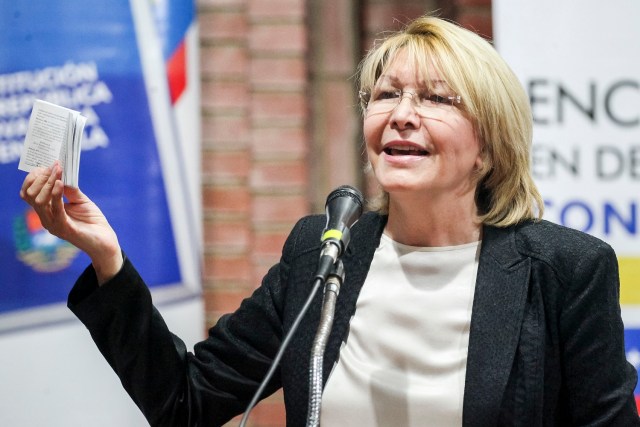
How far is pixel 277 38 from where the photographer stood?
2.60 metres

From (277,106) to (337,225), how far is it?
1.34m

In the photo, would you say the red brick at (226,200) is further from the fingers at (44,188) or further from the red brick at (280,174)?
the fingers at (44,188)

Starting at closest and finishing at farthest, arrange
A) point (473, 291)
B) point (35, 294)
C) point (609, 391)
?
point (609, 391), point (473, 291), point (35, 294)

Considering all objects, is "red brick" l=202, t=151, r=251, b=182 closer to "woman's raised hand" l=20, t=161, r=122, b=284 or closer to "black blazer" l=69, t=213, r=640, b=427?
"black blazer" l=69, t=213, r=640, b=427

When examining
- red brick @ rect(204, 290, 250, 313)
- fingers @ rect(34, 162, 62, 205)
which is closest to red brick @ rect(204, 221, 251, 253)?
red brick @ rect(204, 290, 250, 313)

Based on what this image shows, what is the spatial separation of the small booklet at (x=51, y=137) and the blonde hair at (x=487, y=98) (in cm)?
56

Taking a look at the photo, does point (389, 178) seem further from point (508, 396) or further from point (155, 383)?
point (155, 383)

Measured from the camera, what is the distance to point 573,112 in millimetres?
2184

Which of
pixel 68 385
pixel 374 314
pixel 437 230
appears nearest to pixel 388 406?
pixel 374 314

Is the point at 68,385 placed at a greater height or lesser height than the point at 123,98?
lesser

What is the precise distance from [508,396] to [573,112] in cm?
96

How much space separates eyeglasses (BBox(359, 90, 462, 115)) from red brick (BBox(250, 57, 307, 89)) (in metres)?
1.05


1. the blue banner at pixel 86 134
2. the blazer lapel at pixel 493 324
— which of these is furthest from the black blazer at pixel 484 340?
the blue banner at pixel 86 134

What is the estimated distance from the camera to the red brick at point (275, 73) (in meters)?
2.60
